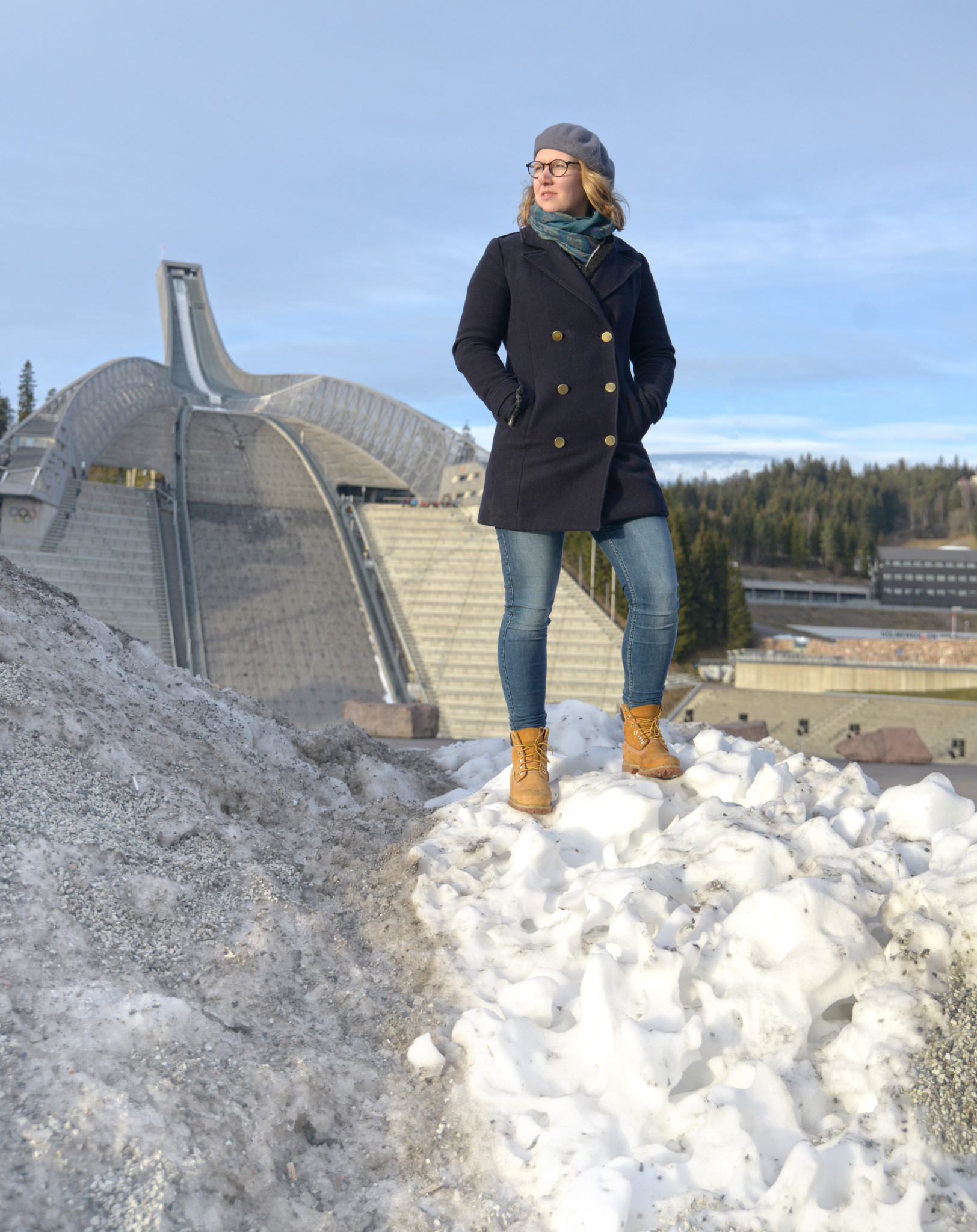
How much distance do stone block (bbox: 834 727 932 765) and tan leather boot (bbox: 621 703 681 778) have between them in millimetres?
5221

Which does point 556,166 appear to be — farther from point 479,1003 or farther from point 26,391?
point 26,391

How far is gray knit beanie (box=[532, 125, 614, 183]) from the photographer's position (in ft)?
8.79

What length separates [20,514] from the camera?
27.2 metres

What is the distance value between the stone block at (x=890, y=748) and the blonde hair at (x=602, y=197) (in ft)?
18.6

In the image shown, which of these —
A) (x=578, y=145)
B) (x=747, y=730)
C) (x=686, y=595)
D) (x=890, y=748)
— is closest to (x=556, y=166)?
(x=578, y=145)

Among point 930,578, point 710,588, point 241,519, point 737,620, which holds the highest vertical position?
point 241,519

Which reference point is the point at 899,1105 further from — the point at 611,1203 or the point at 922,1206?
the point at 611,1203

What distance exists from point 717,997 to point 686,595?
35.5 m

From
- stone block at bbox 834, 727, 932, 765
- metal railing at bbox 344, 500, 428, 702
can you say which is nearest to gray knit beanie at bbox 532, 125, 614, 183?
stone block at bbox 834, 727, 932, 765

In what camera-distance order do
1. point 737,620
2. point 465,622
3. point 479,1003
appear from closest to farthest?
point 479,1003
point 465,622
point 737,620

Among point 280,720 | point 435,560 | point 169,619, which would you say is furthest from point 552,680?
point 280,720

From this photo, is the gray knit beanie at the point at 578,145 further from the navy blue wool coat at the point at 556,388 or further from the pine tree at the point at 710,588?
the pine tree at the point at 710,588

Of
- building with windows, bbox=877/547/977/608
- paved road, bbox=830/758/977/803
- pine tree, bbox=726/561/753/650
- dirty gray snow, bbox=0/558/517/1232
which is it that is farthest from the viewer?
building with windows, bbox=877/547/977/608

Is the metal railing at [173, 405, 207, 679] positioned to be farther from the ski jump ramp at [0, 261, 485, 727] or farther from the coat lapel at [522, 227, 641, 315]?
the coat lapel at [522, 227, 641, 315]
